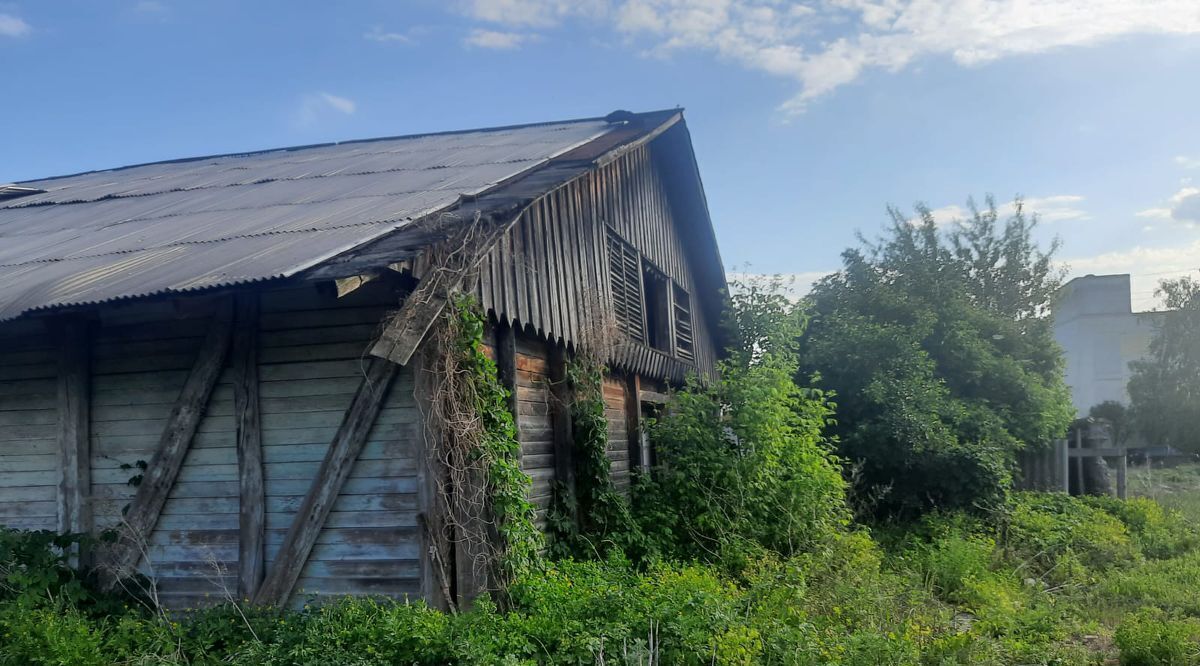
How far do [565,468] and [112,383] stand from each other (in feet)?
12.1

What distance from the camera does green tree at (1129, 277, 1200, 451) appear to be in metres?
25.8

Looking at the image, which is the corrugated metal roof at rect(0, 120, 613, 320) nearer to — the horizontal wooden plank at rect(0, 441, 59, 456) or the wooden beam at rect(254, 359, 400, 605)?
the wooden beam at rect(254, 359, 400, 605)

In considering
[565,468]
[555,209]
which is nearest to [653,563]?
[565,468]

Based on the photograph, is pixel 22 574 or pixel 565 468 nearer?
pixel 22 574

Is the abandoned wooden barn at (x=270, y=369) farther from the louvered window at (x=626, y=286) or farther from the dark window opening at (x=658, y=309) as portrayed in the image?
the dark window opening at (x=658, y=309)

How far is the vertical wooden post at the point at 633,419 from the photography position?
9.59m

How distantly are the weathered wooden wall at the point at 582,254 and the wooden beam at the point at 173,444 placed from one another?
1.93 m

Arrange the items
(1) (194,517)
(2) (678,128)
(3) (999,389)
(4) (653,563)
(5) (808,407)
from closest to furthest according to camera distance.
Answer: (1) (194,517) → (4) (653,563) → (5) (808,407) → (2) (678,128) → (3) (999,389)

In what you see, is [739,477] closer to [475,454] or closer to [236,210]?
[475,454]

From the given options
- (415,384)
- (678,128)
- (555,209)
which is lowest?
(415,384)

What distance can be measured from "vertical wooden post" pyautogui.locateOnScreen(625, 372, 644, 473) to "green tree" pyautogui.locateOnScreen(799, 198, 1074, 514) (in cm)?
356

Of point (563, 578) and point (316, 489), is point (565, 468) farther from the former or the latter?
point (316, 489)

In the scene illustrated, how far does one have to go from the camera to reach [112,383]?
20.3 ft

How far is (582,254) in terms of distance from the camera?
8367mm
